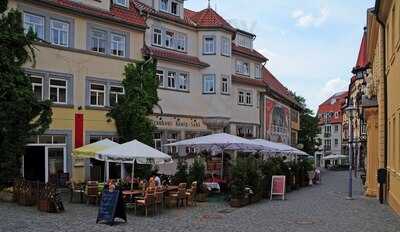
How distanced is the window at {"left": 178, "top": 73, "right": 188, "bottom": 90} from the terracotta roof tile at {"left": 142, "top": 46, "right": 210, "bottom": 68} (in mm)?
940

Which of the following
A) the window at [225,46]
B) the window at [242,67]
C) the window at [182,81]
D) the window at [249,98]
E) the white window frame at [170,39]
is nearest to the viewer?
the white window frame at [170,39]

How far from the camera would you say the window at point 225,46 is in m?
42.9

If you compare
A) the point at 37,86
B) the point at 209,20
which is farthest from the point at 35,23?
the point at 209,20

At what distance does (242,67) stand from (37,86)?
76.7 ft

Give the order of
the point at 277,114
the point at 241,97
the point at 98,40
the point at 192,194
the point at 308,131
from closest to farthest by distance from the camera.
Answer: the point at 192,194 < the point at 98,40 < the point at 241,97 < the point at 277,114 < the point at 308,131

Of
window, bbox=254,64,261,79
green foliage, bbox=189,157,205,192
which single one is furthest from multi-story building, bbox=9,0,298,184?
green foliage, bbox=189,157,205,192

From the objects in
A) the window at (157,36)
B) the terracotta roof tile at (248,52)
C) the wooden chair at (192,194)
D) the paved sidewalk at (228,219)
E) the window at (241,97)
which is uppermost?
the terracotta roof tile at (248,52)

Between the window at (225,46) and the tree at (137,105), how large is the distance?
9.51 metres

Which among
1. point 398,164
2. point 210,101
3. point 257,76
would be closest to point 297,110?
point 257,76

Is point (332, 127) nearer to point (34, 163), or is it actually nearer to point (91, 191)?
point (34, 163)

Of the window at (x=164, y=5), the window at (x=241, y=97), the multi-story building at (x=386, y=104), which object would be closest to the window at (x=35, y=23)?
the window at (x=164, y=5)

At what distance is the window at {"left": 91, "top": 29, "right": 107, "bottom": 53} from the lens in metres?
31.8

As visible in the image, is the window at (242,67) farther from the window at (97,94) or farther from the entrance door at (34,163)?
the entrance door at (34,163)

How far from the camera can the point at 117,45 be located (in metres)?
33.2
